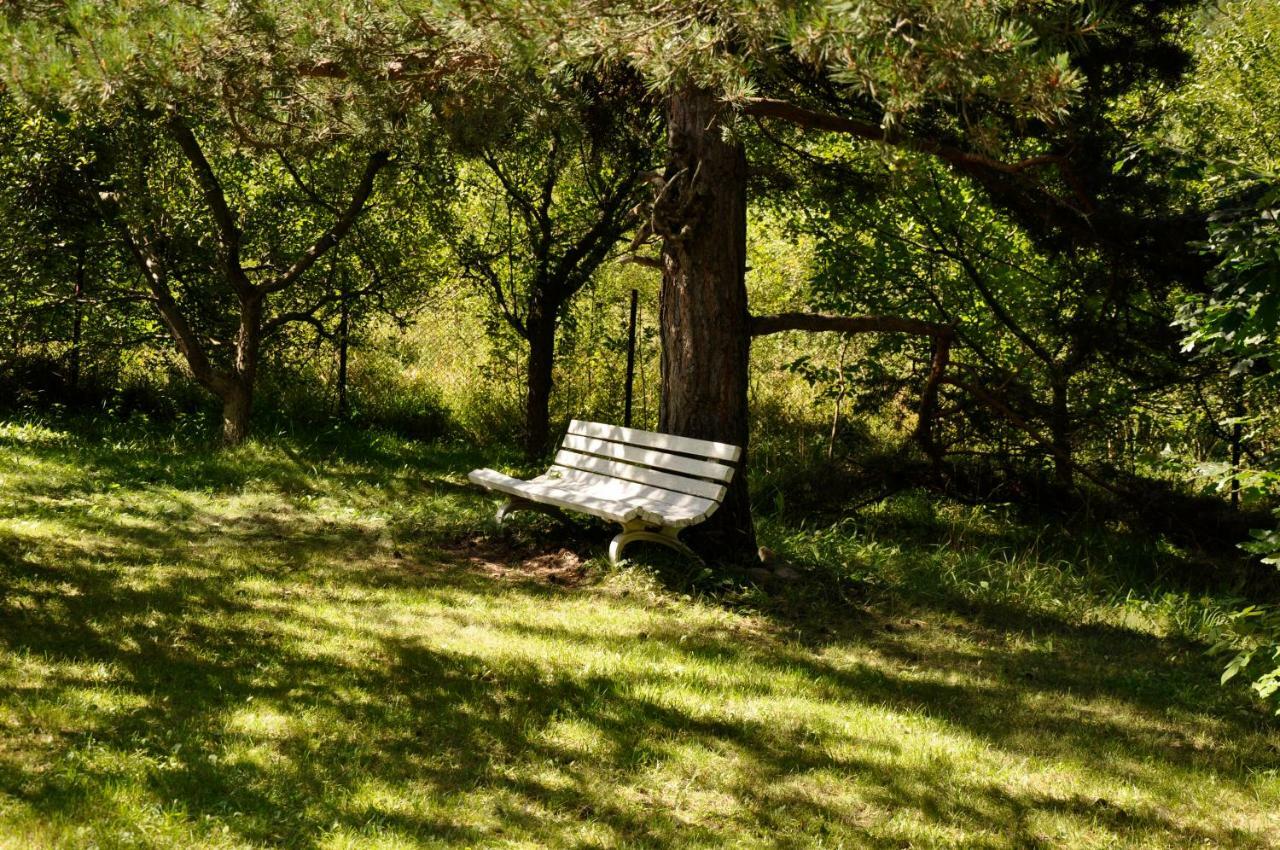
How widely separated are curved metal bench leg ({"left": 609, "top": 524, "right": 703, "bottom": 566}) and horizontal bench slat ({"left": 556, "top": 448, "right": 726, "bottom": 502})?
29 cm

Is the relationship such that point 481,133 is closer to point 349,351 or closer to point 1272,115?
point 349,351

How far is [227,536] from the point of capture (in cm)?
680

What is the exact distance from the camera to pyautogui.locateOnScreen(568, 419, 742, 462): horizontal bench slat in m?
6.26

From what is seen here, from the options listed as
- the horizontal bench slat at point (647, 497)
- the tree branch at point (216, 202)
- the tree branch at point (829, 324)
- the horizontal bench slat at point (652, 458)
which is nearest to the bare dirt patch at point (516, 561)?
the horizontal bench slat at point (647, 497)

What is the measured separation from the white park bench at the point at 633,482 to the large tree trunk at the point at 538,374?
7.51ft

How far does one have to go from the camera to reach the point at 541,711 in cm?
424

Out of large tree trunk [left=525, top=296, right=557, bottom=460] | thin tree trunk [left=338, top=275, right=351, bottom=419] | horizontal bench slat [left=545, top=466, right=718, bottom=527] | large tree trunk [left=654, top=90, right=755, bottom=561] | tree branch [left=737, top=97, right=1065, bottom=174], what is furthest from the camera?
thin tree trunk [left=338, top=275, right=351, bottom=419]

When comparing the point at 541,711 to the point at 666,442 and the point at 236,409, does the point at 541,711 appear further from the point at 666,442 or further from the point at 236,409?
the point at 236,409

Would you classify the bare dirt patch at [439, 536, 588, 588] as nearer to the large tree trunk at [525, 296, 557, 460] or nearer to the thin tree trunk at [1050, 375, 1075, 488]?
the large tree trunk at [525, 296, 557, 460]

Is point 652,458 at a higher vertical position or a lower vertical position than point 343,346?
lower

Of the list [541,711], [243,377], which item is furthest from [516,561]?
[243,377]

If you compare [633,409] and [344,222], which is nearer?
[344,222]

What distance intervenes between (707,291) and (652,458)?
1097 millimetres

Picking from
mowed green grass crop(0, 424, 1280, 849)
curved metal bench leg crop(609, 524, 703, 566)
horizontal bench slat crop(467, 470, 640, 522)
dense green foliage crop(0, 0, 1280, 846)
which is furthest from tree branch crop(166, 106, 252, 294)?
curved metal bench leg crop(609, 524, 703, 566)
